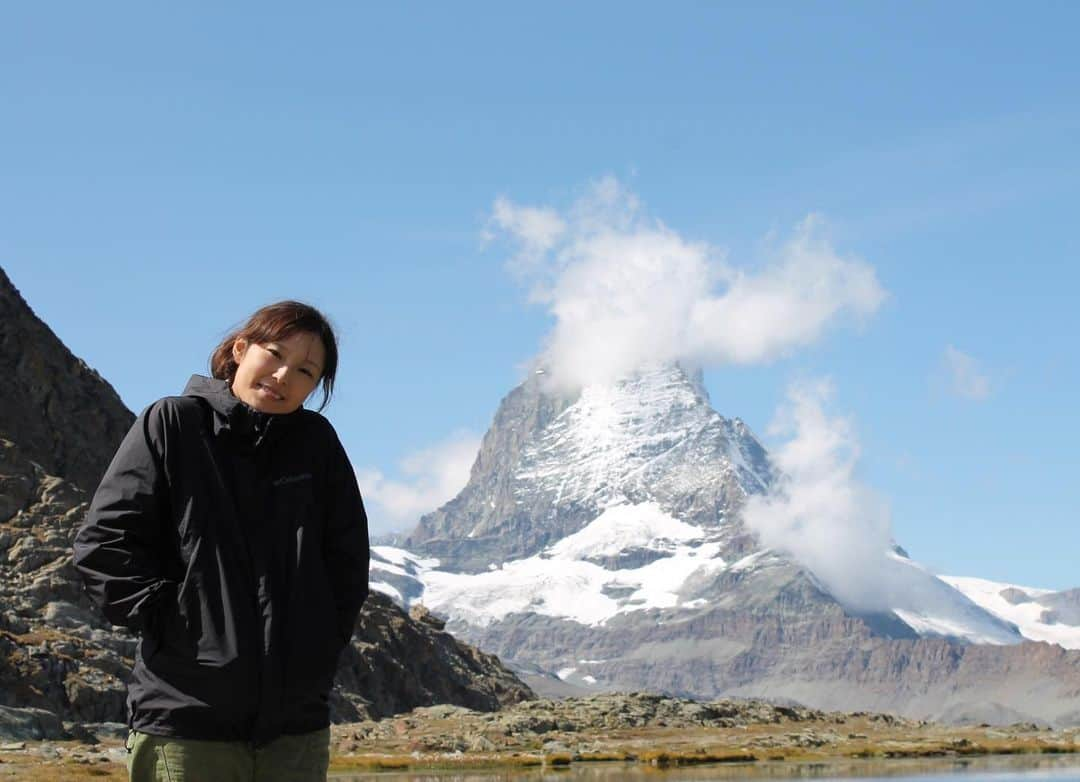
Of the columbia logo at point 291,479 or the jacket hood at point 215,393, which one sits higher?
the jacket hood at point 215,393

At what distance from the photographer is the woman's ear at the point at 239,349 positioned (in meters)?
9.35

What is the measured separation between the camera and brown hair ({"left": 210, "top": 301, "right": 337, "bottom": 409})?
30.4 ft

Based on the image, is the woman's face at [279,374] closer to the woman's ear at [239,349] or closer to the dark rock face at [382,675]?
the woman's ear at [239,349]

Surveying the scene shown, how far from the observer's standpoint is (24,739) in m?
82.1

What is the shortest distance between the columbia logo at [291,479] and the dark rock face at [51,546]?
8034cm

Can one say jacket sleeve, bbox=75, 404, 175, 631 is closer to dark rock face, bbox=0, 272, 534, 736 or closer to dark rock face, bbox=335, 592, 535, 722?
dark rock face, bbox=0, 272, 534, 736

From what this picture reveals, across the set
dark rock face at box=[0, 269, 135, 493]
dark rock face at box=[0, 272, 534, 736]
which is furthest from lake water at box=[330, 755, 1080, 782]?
dark rock face at box=[0, 269, 135, 493]

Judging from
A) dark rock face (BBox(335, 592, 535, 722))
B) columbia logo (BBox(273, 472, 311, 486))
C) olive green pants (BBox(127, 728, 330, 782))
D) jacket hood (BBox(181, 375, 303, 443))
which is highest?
dark rock face (BBox(335, 592, 535, 722))

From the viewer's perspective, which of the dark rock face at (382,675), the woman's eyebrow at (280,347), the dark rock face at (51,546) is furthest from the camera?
the dark rock face at (382,675)

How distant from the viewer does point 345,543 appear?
9.01m

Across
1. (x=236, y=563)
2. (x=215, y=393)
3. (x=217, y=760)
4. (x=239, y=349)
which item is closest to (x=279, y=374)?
(x=215, y=393)

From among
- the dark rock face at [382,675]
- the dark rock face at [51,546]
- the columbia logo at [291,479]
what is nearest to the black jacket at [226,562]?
the columbia logo at [291,479]

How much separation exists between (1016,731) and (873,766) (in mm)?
77818

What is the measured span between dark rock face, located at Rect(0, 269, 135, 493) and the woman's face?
132 metres
